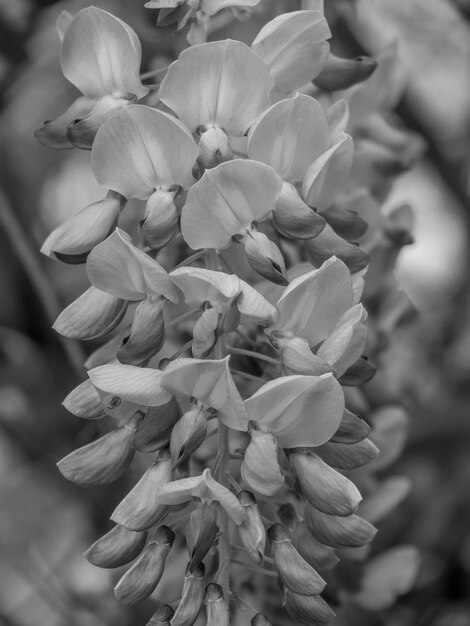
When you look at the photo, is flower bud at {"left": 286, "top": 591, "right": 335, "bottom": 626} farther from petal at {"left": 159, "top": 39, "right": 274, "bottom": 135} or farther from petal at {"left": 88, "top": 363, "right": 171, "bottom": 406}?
petal at {"left": 159, "top": 39, "right": 274, "bottom": 135}

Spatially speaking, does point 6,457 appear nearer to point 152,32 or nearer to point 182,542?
point 152,32

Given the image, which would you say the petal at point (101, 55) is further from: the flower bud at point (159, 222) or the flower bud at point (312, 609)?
the flower bud at point (312, 609)

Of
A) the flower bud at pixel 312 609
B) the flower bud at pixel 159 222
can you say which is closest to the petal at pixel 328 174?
the flower bud at pixel 159 222

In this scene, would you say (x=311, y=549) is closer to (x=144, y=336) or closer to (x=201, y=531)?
(x=201, y=531)

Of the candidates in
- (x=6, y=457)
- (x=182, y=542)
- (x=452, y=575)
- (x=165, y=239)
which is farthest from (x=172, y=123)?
(x=6, y=457)

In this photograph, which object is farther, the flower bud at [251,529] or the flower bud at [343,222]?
the flower bud at [343,222]

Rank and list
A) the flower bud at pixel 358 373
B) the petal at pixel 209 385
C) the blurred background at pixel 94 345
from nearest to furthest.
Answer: the petal at pixel 209 385
the flower bud at pixel 358 373
the blurred background at pixel 94 345

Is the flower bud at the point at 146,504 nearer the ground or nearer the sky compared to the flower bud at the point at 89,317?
nearer the ground
